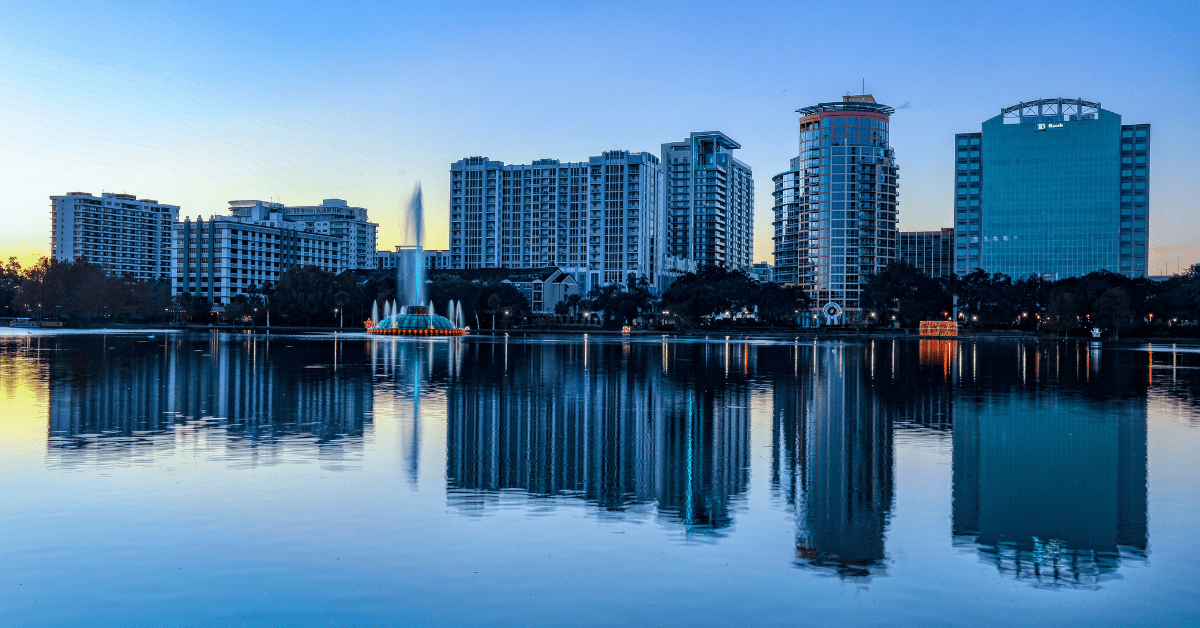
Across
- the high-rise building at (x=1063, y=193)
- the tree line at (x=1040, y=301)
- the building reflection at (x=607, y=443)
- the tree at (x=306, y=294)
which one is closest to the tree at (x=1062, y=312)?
the tree line at (x=1040, y=301)

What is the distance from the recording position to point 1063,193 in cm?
19188

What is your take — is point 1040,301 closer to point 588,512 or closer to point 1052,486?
A: point 1052,486

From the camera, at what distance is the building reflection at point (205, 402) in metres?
18.6

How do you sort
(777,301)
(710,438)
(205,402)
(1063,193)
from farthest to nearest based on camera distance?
(1063,193)
(777,301)
(205,402)
(710,438)

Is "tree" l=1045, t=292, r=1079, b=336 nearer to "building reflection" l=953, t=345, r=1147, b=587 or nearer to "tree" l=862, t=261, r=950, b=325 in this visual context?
"tree" l=862, t=261, r=950, b=325

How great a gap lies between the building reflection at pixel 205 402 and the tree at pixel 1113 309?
102 m

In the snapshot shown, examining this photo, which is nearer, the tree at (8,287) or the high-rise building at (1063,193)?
the tree at (8,287)

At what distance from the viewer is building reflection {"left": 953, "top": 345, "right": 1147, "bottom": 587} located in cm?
1030

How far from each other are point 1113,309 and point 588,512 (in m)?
118

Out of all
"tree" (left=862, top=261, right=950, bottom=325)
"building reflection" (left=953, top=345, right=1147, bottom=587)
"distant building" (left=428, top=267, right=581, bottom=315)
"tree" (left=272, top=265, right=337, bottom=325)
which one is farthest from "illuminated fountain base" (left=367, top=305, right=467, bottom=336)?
"building reflection" (left=953, top=345, right=1147, bottom=587)

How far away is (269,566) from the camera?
945 centimetres

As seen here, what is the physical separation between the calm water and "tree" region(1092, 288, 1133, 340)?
96103 millimetres

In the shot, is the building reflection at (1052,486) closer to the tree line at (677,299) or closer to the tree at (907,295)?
the tree line at (677,299)

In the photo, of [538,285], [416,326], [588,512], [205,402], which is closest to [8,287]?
[538,285]
